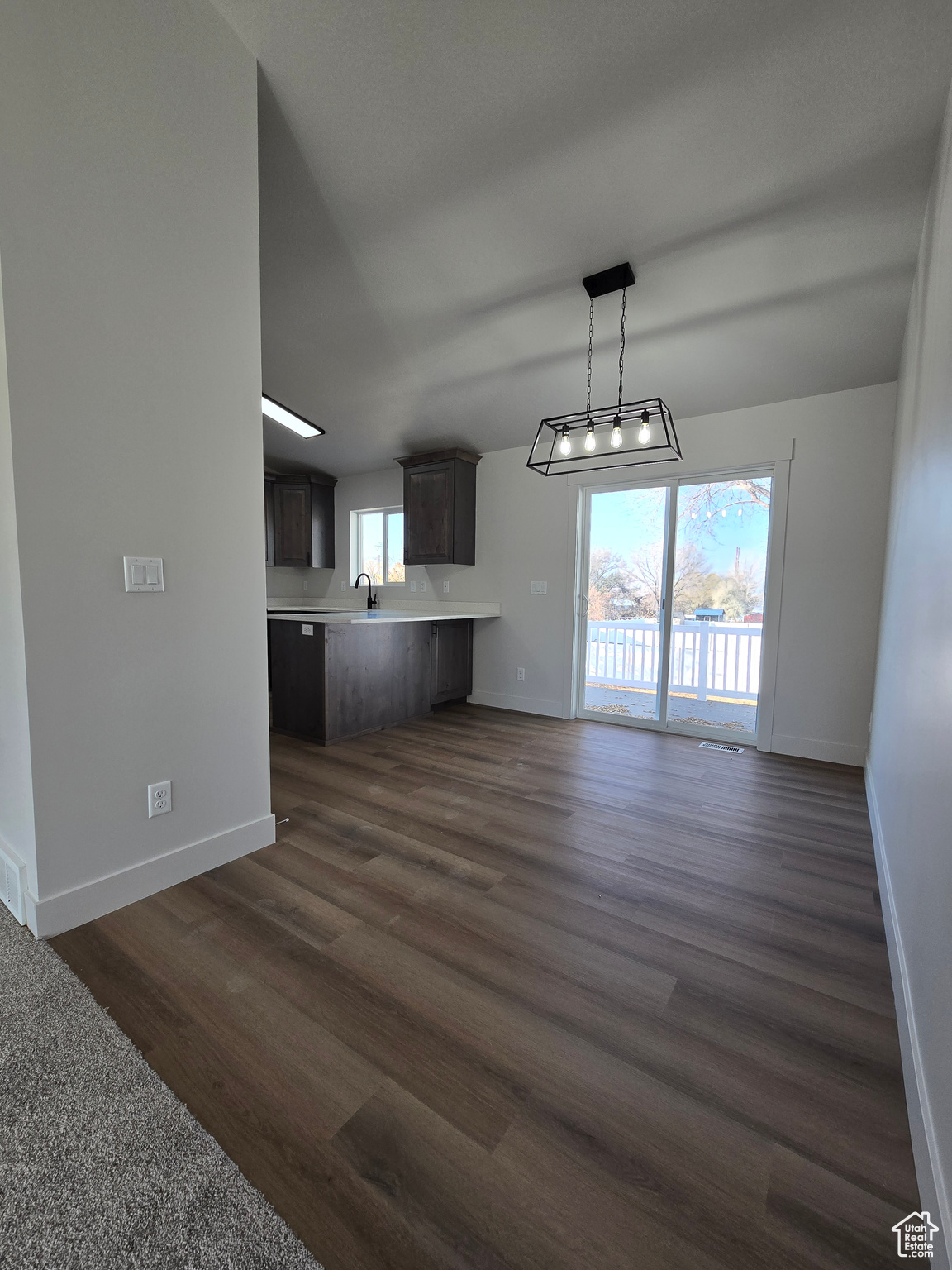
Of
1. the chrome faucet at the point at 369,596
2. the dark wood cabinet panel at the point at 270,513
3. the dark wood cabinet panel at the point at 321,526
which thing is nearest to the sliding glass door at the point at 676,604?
the chrome faucet at the point at 369,596

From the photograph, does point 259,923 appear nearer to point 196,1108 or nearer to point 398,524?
Answer: point 196,1108

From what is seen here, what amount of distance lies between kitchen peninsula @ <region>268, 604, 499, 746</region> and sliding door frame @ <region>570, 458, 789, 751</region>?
1171mm

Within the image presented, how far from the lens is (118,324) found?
5.28 ft

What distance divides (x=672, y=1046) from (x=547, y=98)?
302cm

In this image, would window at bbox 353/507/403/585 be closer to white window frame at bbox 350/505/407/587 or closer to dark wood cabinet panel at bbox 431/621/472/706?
white window frame at bbox 350/505/407/587

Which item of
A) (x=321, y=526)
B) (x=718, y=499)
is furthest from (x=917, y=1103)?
(x=321, y=526)

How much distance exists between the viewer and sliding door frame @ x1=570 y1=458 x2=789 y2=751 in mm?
3514

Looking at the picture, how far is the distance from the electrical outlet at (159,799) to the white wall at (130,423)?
0.12 ft

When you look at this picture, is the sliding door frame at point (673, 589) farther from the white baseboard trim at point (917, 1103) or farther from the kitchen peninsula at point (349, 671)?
the white baseboard trim at point (917, 1103)

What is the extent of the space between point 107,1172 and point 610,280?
3548mm

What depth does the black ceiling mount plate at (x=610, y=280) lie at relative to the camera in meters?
2.55

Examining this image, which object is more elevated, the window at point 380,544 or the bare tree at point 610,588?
the window at point 380,544

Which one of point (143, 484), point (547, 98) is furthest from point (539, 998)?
point (547, 98)

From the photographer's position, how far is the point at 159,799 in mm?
1810
